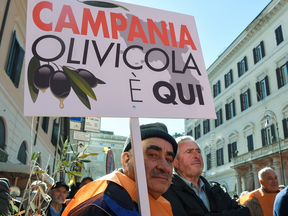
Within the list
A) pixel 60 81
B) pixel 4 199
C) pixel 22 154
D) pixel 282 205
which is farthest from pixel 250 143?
pixel 4 199

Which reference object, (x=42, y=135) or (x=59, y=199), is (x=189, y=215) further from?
(x=42, y=135)

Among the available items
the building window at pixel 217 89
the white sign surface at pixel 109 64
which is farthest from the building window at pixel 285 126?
the white sign surface at pixel 109 64

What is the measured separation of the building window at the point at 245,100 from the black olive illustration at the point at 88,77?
23094mm

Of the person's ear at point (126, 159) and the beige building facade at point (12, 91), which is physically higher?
the beige building facade at point (12, 91)

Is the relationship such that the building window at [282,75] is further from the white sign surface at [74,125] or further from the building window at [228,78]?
the white sign surface at [74,125]

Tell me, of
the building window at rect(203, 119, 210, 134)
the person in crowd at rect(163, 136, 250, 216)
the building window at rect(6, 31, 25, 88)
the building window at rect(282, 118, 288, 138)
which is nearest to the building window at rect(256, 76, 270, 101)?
the building window at rect(282, 118, 288, 138)

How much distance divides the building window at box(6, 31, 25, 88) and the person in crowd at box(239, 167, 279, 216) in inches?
250

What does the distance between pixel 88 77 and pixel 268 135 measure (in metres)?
20.6

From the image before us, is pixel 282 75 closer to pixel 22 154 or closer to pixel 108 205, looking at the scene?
pixel 22 154

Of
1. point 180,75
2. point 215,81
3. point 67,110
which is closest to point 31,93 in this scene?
point 67,110

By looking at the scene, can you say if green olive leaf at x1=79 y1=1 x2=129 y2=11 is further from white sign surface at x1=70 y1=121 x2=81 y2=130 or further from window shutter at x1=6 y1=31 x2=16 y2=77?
white sign surface at x1=70 y1=121 x2=81 y2=130

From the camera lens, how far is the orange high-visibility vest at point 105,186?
1328 mm

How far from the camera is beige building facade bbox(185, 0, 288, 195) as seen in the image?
19.4 metres

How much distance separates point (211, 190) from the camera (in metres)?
2.59
